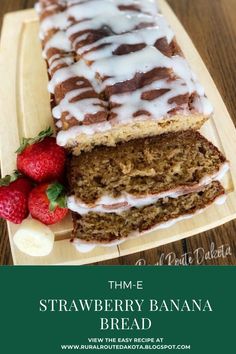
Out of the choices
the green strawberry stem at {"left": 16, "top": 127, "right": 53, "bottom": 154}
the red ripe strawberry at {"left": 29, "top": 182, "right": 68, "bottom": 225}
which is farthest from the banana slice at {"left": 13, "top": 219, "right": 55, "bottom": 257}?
the green strawberry stem at {"left": 16, "top": 127, "right": 53, "bottom": 154}

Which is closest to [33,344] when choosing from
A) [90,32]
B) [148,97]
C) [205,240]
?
[205,240]

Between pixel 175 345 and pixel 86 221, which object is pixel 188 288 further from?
pixel 86 221

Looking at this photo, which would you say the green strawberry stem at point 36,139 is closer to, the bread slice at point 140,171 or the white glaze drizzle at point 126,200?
the bread slice at point 140,171

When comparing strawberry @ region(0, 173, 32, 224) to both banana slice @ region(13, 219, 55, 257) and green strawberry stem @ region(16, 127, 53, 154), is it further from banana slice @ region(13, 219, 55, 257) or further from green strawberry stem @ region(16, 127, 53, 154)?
green strawberry stem @ region(16, 127, 53, 154)

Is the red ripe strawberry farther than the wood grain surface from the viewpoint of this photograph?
No

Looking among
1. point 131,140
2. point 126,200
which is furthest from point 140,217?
point 131,140

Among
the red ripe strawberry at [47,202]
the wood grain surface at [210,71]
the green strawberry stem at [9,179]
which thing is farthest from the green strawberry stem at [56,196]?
the wood grain surface at [210,71]

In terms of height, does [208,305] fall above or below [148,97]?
below

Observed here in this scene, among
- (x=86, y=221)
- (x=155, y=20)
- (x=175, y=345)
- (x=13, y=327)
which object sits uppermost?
(x=155, y=20)
